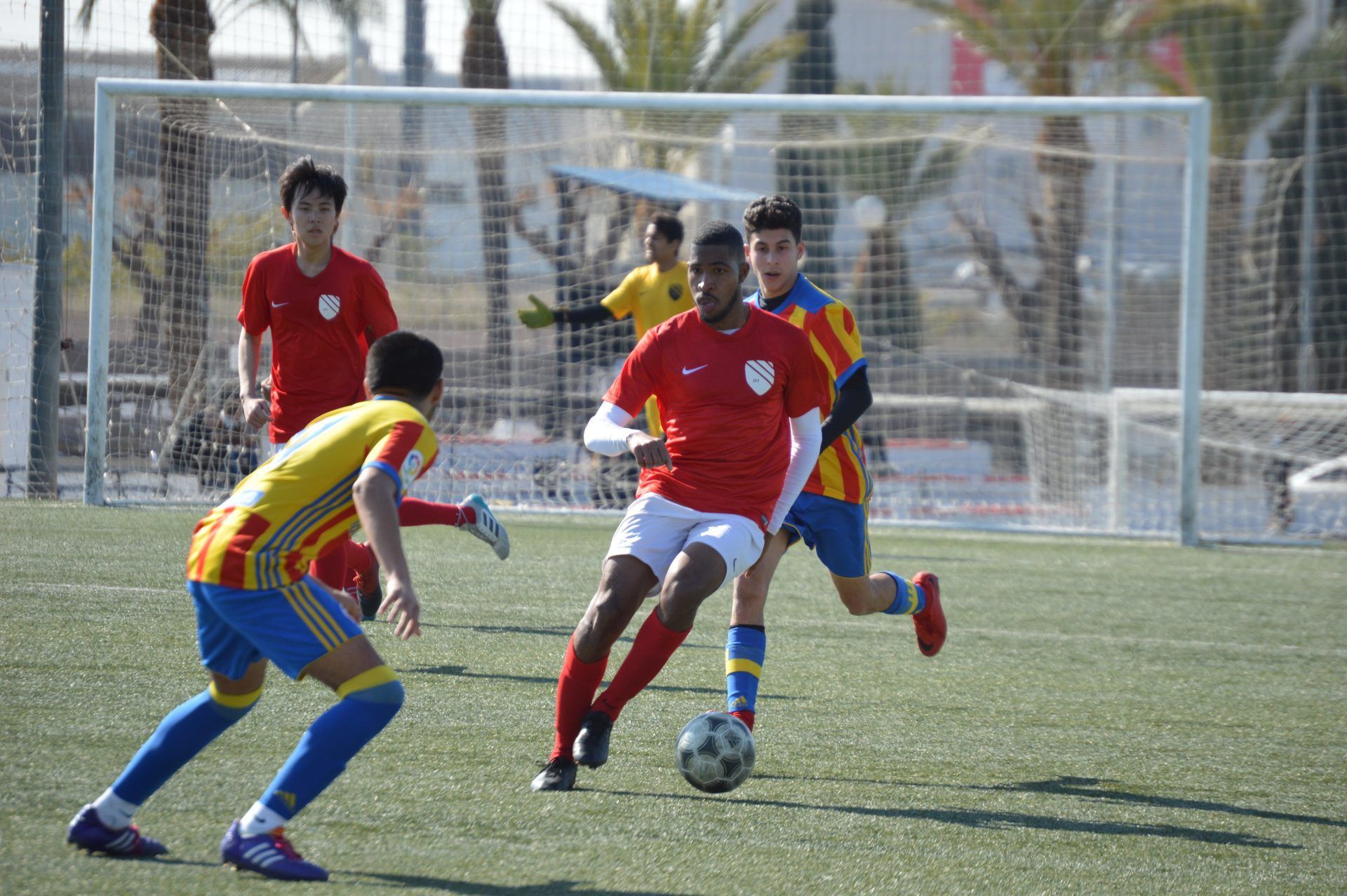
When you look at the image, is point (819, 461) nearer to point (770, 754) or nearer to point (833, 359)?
point (833, 359)

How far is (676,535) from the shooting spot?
13.9 ft

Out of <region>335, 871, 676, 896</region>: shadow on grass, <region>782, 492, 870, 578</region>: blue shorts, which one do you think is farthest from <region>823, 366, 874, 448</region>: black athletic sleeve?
<region>335, 871, 676, 896</region>: shadow on grass

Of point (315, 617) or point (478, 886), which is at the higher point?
point (315, 617)

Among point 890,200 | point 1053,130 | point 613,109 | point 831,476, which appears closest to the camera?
point 831,476

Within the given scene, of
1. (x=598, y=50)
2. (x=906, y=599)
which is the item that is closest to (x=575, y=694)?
(x=906, y=599)

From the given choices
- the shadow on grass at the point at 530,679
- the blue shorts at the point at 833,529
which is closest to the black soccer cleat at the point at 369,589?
the shadow on grass at the point at 530,679

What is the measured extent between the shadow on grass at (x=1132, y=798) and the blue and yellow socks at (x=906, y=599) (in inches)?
44.1

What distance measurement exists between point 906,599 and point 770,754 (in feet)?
3.76

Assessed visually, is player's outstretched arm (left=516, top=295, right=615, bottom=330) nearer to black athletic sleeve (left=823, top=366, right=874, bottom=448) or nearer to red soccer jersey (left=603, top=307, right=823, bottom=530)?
black athletic sleeve (left=823, top=366, right=874, bottom=448)

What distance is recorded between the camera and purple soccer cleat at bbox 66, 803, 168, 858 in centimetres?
313

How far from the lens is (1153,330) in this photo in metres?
21.7

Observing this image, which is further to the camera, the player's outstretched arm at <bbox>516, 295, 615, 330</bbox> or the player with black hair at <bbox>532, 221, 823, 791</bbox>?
the player's outstretched arm at <bbox>516, 295, 615, 330</bbox>

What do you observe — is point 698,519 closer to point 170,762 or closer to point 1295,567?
point 170,762

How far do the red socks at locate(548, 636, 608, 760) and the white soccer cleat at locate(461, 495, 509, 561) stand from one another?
0.67 metres
